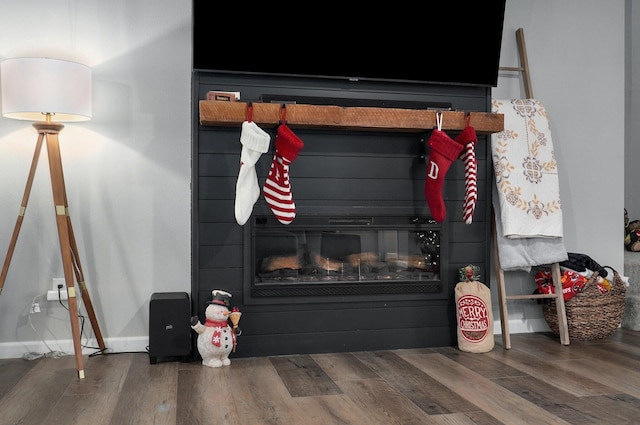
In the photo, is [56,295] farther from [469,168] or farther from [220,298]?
[469,168]

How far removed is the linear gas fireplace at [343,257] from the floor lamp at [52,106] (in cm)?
87

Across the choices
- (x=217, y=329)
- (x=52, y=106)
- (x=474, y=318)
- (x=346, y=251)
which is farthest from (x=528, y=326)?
(x=52, y=106)

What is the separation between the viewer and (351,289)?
3.52 meters

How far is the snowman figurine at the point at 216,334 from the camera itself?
319cm

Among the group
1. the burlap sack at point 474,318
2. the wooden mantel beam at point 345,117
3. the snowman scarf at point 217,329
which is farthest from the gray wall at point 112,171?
the burlap sack at point 474,318

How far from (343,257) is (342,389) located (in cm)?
94

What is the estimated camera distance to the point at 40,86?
9.87 feet

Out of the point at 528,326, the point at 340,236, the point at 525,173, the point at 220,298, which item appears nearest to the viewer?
the point at 220,298

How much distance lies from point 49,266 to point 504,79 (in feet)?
9.17

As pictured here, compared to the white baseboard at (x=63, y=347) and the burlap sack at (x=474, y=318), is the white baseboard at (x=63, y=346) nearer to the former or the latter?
the white baseboard at (x=63, y=347)

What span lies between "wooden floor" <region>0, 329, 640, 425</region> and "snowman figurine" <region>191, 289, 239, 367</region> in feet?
0.26

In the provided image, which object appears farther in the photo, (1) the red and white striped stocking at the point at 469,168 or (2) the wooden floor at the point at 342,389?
(1) the red and white striped stocking at the point at 469,168

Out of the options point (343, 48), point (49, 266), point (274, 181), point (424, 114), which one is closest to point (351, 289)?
point (274, 181)

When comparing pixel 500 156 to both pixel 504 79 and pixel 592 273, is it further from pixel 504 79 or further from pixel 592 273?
pixel 592 273
